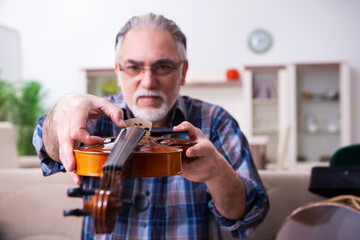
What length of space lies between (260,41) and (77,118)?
15.9ft

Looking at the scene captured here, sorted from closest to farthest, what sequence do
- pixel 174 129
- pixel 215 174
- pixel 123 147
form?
pixel 123 147, pixel 174 129, pixel 215 174

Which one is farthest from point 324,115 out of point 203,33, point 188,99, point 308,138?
point 188,99

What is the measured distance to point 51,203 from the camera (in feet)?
5.05

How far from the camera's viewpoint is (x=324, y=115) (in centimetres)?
509

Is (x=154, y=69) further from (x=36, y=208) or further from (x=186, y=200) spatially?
(x=36, y=208)

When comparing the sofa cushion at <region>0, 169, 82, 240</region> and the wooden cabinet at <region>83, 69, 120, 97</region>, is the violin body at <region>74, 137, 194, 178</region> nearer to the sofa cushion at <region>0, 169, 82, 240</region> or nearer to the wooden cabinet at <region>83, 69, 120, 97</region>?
the sofa cushion at <region>0, 169, 82, 240</region>

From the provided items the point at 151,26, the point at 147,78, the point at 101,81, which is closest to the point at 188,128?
the point at 147,78

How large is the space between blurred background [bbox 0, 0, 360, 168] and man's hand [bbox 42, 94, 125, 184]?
4247 millimetres

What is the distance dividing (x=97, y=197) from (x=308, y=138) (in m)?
5.00

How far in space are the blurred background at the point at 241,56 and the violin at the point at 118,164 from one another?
4253 mm

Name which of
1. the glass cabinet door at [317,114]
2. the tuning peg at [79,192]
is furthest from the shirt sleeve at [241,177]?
the glass cabinet door at [317,114]

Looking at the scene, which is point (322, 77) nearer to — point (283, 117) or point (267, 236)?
point (283, 117)

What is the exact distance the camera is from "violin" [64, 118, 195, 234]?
1.36 feet

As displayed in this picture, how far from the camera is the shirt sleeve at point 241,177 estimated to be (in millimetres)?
1021
